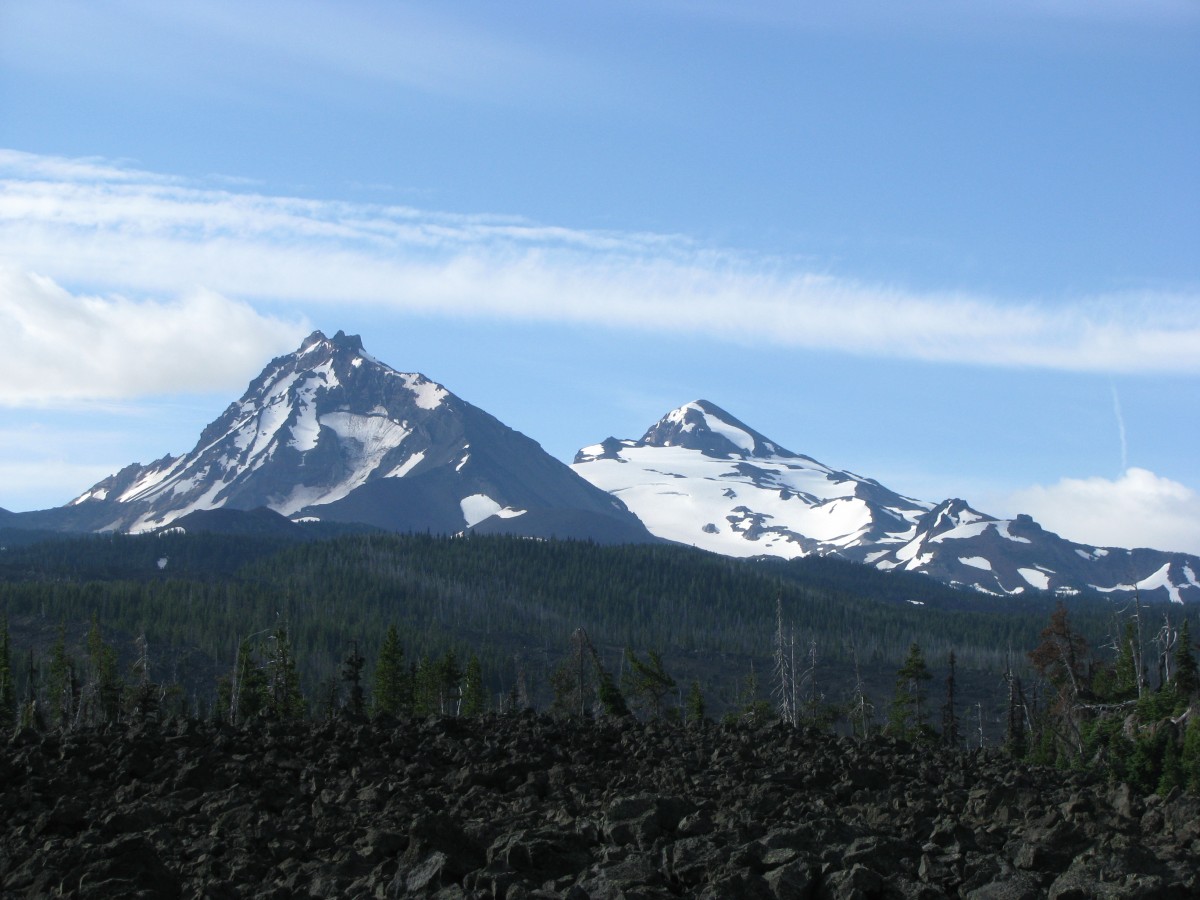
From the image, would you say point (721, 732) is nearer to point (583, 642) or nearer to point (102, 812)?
point (102, 812)

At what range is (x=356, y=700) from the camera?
62750 mm

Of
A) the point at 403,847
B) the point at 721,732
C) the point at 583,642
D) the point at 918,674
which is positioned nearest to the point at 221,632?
the point at 583,642

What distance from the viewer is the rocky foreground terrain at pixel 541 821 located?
19.2 meters

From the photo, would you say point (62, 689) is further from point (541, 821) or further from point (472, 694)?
point (541, 821)

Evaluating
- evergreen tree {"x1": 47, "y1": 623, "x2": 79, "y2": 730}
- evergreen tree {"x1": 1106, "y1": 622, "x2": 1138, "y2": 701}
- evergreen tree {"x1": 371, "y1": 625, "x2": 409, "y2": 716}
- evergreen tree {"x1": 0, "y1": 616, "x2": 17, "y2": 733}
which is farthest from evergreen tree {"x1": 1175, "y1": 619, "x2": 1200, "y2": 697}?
evergreen tree {"x1": 0, "y1": 616, "x2": 17, "y2": 733}

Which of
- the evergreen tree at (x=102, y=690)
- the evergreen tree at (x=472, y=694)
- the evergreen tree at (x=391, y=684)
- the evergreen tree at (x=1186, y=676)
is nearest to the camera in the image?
the evergreen tree at (x=1186, y=676)

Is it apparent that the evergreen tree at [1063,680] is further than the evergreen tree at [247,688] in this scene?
No

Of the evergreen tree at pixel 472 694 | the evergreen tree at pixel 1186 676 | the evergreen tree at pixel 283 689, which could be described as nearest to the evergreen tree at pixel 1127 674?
the evergreen tree at pixel 1186 676

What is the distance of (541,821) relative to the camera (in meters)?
24.3

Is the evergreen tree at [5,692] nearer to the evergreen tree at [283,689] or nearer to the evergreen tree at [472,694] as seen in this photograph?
the evergreen tree at [283,689]

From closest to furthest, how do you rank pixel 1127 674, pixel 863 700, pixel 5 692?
pixel 1127 674 → pixel 5 692 → pixel 863 700

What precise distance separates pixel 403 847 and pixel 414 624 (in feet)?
483

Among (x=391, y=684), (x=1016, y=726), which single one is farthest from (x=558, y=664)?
(x=1016, y=726)

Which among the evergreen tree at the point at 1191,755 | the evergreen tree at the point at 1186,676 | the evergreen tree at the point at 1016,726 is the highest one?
the evergreen tree at the point at 1186,676
